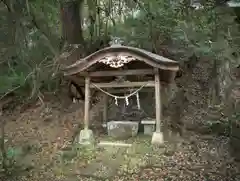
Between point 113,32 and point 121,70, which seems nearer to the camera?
point 121,70

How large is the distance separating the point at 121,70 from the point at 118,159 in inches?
89.7

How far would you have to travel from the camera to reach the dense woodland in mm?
9625

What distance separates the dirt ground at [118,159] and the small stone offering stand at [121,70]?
0.50 m

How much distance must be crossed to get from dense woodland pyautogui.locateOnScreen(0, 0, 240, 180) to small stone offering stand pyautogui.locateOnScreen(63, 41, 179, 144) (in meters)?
2.03

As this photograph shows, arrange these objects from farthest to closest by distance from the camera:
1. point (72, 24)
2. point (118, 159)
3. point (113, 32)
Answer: point (113, 32) → point (72, 24) → point (118, 159)

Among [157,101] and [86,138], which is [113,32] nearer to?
[157,101]

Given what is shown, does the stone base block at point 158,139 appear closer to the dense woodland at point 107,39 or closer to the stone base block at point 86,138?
the stone base block at point 86,138

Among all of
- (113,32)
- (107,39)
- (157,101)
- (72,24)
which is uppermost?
(72,24)

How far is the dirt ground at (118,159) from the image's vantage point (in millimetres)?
6359

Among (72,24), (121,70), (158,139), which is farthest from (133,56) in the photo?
(72,24)

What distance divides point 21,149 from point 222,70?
21.6 ft

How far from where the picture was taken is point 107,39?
11.3m

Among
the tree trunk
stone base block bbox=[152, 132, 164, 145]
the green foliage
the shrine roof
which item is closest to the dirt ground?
stone base block bbox=[152, 132, 164, 145]

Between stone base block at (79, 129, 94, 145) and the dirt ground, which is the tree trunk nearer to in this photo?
the dirt ground
